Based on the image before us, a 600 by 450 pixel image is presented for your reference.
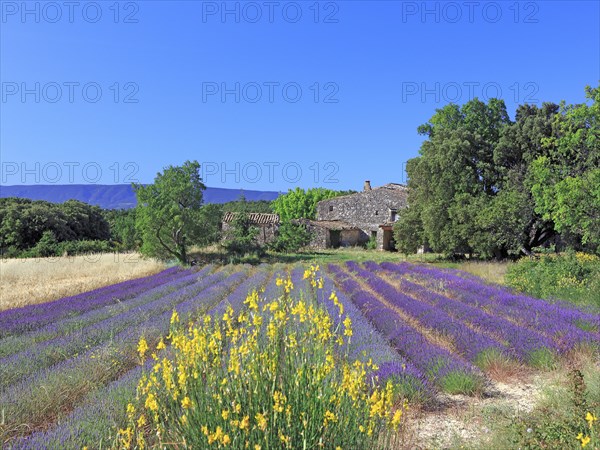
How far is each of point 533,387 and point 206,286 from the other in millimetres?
10638

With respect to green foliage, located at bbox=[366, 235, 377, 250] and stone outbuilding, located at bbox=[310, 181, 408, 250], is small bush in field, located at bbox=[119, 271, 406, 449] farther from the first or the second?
green foliage, located at bbox=[366, 235, 377, 250]

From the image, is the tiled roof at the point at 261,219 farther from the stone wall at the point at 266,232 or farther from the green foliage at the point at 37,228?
the green foliage at the point at 37,228

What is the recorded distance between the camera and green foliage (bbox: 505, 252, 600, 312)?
10.9 m

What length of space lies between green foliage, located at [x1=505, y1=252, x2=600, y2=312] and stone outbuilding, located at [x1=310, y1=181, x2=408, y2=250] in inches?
853

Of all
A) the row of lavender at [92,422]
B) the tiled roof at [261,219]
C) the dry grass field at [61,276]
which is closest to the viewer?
the row of lavender at [92,422]

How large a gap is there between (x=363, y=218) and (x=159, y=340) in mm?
32997


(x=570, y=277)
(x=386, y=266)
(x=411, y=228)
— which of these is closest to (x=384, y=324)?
(x=570, y=277)

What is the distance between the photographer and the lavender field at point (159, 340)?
13.0 feet

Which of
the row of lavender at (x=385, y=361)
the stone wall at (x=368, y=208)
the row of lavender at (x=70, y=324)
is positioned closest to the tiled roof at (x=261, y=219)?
the stone wall at (x=368, y=208)

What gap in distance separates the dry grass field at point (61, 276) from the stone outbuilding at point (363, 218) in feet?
58.7

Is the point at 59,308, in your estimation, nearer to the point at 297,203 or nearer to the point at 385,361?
the point at 385,361

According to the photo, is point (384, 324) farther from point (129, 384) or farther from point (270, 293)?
point (129, 384)

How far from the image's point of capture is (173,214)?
22812 millimetres

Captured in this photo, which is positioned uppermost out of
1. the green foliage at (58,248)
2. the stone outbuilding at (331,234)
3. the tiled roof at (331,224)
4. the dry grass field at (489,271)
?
the tiled roof at (331,224)
